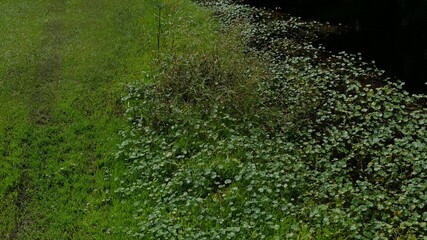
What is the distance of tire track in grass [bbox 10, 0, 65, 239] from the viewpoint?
852 cm

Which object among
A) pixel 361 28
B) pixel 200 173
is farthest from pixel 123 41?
pixel 361 28

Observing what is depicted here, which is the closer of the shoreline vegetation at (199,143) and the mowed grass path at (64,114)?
the shoreline vegetation at (199,143)

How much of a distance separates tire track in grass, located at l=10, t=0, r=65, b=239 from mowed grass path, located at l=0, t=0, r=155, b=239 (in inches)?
0.9

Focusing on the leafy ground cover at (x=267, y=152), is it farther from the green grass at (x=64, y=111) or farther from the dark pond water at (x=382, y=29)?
the dark pond water at (x=382, y=29)

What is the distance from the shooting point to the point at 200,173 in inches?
353

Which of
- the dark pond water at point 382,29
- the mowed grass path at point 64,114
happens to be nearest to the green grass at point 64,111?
the mowed grass path at point 64,114

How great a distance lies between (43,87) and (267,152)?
21.7ft

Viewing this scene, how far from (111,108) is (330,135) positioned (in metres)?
5.31

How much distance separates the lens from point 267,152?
31.4 feet

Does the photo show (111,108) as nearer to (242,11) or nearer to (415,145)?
(415,145)

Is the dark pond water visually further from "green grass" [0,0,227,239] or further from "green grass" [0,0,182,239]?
"green grass" [0,0,182,239]

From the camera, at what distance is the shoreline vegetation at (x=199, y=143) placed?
26.1ft

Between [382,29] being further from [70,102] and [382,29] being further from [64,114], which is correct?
[64,114]

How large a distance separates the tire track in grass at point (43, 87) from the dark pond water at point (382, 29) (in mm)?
9517
